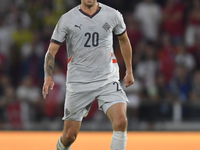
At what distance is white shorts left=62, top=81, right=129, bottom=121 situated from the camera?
476 centimetres

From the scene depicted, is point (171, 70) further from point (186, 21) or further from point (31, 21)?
point (31, 21)

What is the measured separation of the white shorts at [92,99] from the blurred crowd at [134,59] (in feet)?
15.6

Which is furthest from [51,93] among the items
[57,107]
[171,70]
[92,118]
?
[171,70]

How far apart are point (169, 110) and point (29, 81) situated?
3.56m

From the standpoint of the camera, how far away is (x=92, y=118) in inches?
389

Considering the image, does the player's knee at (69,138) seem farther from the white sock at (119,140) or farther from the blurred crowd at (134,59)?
the blurred crowd at (134,59)

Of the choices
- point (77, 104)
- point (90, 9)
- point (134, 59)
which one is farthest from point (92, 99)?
point (134, 59)

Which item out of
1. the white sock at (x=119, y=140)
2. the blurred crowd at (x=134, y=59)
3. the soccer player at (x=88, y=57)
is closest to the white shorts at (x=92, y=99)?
the soccer player at (x=88, y=57)

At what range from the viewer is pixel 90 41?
16.0ft

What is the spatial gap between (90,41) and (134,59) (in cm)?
598

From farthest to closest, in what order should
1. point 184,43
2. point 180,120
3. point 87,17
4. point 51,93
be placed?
1. point 184,43
2. point 51,93
3. point 180,120
4. point 87,17

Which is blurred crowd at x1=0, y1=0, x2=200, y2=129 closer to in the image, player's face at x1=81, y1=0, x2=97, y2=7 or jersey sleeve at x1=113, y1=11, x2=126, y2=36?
jersey sleeve at x1=113, y1=11, x2=126, y2=36

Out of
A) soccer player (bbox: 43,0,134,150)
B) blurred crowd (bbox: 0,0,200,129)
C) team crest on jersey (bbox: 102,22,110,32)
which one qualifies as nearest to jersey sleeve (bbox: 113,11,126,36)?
soccer player (bbox: 43,0,134,150)

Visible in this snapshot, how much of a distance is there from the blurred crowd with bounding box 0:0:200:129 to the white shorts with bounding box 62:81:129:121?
4766mm
